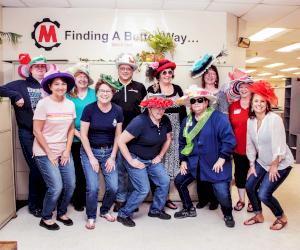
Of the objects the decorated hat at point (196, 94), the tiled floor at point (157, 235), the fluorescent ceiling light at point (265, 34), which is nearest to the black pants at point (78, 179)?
the tiled floor at point (157, 235)

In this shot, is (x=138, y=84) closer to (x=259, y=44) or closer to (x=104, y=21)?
(x=104, y=21)

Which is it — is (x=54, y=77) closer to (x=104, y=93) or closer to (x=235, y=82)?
(x=104, y=93)

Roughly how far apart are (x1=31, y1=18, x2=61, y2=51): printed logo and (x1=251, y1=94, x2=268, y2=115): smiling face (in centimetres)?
316

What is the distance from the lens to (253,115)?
3.14m

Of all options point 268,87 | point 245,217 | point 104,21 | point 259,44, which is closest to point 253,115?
point 268,87

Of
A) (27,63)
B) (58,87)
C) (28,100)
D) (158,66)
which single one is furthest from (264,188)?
(27,63)

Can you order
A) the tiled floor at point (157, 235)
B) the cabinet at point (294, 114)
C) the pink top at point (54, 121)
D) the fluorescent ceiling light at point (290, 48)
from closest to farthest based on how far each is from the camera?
the tiled floor at point (157, 235) < the pink top at point (54, 121) < the cabinet at point (294, 114) < the fluorescent ceiling light at point (290, 48)

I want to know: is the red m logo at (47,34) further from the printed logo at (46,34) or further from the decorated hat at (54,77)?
the decorated hat at (54,77)

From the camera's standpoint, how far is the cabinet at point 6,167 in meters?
3.09

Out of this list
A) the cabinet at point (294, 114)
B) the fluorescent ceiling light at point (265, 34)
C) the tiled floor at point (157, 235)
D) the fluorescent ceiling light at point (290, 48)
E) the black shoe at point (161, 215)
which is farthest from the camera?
the fluorescent ceiling light at point (290, 48)

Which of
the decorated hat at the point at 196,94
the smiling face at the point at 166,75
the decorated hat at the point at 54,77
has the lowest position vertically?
the decorated hat at the point at 196,94

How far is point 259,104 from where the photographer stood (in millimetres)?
3010

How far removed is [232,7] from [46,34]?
2878 millimetres

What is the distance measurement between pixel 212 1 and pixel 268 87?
2.03m
